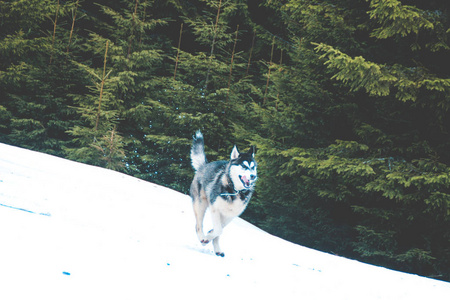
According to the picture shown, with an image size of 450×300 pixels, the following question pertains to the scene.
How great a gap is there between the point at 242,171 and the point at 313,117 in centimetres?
442

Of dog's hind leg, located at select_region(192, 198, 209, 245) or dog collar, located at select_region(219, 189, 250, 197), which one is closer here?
dog collar, located at select_region(219, 189, 250, 197)

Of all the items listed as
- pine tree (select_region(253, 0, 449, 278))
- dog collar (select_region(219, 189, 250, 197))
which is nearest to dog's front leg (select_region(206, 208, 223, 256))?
dog collar (select_region(219, 189, 250, 197))

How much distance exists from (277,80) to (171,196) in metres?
4.10

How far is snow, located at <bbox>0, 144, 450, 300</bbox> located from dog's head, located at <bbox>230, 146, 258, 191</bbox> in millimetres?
1027

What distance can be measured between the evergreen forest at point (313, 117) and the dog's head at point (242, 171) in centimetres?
259

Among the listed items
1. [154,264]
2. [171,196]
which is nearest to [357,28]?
[171,196]

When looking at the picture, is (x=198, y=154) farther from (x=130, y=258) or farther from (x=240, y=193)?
(x=130, y=258)

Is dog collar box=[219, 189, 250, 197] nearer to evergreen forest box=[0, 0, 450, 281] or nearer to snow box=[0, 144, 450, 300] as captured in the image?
snow box=[0, 144, 450, 300]

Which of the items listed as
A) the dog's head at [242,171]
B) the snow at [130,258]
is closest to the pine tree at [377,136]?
the snow at [130,258]

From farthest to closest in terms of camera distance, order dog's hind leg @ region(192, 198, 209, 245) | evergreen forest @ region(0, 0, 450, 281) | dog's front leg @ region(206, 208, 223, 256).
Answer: evergreen forest @ region(0, 0, 450, 281)
dog's hind leg @ region(192, 198, 209, 245)
dog's front leg @ region(206, 208, 223, 256)

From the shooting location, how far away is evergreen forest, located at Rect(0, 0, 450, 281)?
710 cm

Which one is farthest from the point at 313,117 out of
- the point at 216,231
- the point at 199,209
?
the point at 216,231

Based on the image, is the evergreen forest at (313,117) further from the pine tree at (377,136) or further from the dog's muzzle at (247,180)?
the dog's muzzle at (247,180)

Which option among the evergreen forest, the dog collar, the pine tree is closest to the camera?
the dog collar
